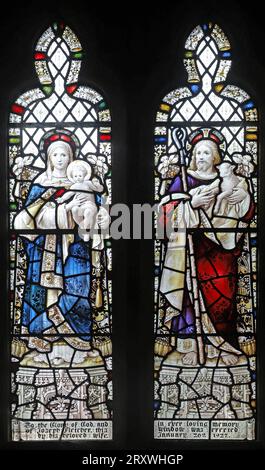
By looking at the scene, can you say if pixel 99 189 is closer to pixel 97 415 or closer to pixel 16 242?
pixel 16 242

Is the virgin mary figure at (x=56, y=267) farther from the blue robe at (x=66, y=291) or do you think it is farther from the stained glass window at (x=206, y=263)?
the stained glass window at (x=206, y=263)

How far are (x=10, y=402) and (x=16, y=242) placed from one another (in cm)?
95

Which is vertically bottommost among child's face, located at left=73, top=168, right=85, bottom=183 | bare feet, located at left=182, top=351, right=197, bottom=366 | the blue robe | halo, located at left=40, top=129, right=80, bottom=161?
bare feet, located at left=182, top=351, right=197, bottom=366

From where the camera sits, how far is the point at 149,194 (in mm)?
4199

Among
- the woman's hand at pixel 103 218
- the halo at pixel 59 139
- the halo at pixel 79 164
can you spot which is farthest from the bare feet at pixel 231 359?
the halo at pixel 59 139

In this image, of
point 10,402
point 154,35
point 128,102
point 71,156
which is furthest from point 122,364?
point 154,35

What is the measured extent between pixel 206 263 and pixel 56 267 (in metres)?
0.90

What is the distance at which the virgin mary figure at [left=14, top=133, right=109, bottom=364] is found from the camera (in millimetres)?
4223

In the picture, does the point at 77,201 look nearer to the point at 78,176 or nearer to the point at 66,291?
the point at 78,176

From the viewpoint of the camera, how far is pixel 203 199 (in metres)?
4.23

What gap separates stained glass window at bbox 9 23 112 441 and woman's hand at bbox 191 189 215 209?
513 mm

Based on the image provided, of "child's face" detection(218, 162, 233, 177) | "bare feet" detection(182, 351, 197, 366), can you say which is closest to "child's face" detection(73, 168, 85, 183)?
"child's face" detection(218, 162, 233, 177)

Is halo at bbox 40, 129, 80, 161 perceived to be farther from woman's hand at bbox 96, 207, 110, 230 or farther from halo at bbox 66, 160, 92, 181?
woman's hand at bbox 96, 207, 110, 230

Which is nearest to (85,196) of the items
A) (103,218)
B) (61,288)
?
(103,218)
